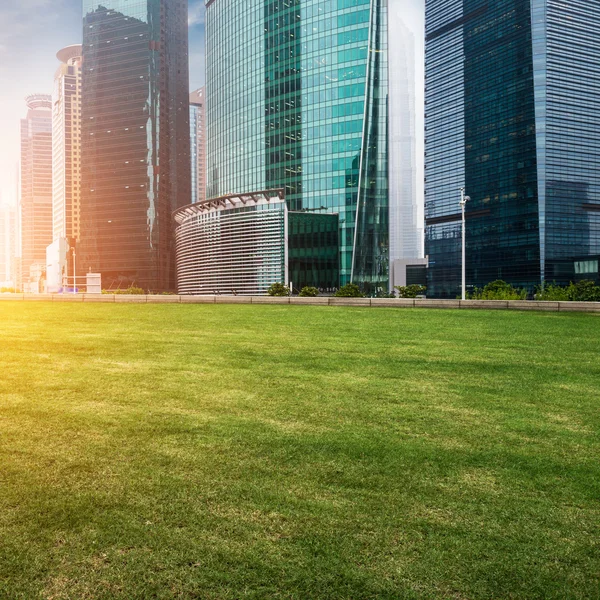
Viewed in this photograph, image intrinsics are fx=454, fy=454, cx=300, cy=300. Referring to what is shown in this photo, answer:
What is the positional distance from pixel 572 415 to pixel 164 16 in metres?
203

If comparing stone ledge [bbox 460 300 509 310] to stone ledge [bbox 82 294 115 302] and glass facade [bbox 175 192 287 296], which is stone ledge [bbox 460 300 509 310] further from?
glass facade [bbox 175 192 287 296]

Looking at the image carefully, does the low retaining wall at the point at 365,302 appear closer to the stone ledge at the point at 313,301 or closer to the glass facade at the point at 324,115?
the stone ledge at the point at 313,301

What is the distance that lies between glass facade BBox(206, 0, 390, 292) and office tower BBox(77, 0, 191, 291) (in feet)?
228

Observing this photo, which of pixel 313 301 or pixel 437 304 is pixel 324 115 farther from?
pixel 437 304

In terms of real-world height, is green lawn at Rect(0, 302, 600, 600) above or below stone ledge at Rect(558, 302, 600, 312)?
below

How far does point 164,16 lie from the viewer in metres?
170

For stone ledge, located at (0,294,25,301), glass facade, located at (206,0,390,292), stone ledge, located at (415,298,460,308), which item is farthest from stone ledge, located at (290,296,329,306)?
glass facade, located at (206,0,390,292)

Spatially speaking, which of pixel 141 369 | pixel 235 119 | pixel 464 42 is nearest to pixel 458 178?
pixel 464 42

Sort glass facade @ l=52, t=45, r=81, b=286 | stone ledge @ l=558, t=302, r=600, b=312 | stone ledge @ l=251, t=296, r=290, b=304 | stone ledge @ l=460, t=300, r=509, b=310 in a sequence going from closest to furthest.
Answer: stone ledge @ l=558, t=302, r=600, b=312
stone ledge @ l=460, t=300, r=509, b=310
stone ledge @ l=251, t=296, r=290, b=304
glass facade @ l=52, t=45, r=81, b=286

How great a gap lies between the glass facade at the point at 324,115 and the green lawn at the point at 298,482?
79184mm

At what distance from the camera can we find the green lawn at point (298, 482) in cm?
294

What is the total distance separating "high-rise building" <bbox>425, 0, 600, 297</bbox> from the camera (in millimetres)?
136250

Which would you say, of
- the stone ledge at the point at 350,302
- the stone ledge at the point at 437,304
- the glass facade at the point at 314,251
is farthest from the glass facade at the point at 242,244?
the stone ledge at the point at 437,304

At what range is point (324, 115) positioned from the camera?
9044 centimetres
